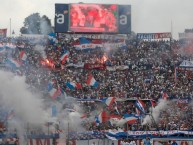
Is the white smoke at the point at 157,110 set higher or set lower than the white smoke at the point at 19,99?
lower

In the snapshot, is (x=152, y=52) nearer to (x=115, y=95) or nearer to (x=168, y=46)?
(x=168, y=46)

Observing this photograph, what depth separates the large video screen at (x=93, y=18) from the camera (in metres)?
60.2


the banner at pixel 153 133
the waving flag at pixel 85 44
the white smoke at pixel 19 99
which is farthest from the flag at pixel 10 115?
the waving flag at pixel 85 44

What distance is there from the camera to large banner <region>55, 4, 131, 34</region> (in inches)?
2356

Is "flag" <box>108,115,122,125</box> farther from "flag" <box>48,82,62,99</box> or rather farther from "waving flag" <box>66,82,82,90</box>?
"waving flag" <box>66,82,82,90</box>

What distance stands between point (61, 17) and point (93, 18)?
385 centimetres

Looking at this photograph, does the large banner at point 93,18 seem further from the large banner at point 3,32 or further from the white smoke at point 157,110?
the white smoke at point 157,110

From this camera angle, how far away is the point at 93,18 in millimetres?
60969

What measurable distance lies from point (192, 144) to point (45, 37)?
2493 cm

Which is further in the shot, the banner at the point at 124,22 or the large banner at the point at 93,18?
the banner at the point at 124,22

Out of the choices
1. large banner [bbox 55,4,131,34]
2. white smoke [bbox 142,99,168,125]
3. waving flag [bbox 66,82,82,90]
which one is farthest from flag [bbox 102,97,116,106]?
large banner [bbox 55,4,131,34]

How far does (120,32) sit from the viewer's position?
6128 centimetres

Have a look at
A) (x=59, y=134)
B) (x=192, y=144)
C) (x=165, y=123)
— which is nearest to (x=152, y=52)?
(x=165, y=123)

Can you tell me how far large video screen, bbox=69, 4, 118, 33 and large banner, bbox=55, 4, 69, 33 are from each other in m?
0.49
